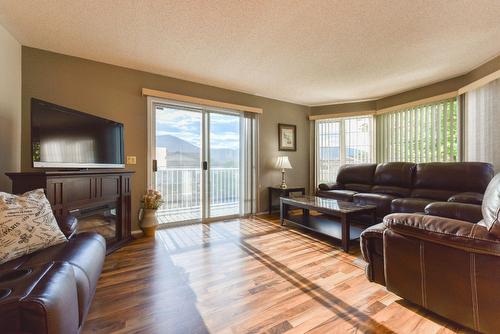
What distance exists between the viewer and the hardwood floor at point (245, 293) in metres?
1.37

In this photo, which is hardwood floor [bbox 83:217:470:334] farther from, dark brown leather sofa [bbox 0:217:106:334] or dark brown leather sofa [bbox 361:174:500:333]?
dark brown leather sofa [bbox 0:217:106:334]

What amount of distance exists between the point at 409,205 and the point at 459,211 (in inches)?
37.2

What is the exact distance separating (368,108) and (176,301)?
15.6ft

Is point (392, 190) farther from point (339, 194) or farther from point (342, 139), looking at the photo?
point (342, 139)

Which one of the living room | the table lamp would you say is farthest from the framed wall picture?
the table lamp

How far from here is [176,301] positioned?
1.61 meters

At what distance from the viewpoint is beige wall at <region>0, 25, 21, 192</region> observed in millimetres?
2152

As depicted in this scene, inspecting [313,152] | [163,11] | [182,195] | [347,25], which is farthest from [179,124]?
[313,152]

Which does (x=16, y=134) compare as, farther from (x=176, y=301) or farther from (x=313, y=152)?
(x=313, y=152)

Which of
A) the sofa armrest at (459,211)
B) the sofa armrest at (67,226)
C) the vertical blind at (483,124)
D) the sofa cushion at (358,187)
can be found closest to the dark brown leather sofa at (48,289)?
the sofa armrest at (67,226)

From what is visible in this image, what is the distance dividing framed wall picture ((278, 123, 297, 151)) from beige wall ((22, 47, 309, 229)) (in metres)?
0.42

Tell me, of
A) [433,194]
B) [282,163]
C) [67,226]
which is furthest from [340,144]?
[67,226]

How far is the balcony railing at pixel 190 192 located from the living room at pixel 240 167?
0.03 metres

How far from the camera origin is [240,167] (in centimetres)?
421
